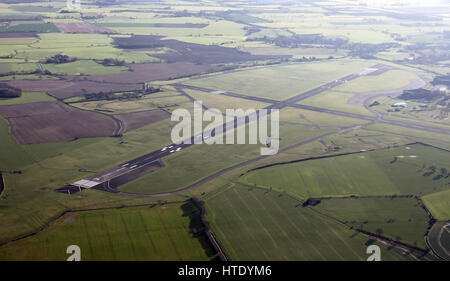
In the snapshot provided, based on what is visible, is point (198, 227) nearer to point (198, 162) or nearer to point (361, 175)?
point (198, 162)

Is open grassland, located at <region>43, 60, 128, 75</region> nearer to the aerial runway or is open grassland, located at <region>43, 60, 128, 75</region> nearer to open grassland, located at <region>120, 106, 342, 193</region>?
the aerial runway

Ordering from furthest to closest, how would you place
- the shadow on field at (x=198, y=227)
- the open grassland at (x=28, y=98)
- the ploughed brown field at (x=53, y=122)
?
the open grassland at (x=28, y=98) → the ploughed brown field at (x=53, y=122) → the shadow on field at (x=198, y=227)

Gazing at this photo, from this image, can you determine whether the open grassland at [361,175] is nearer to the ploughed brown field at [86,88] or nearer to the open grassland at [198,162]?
the open grassland at [198,162]

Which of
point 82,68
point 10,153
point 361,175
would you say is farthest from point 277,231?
point 82,68

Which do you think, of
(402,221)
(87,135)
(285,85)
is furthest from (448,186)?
(285,85)

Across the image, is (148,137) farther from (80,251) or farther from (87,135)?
(80,251)

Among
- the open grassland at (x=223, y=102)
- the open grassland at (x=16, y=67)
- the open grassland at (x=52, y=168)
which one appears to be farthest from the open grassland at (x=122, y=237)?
the open grassland at (x=16, y=67)
